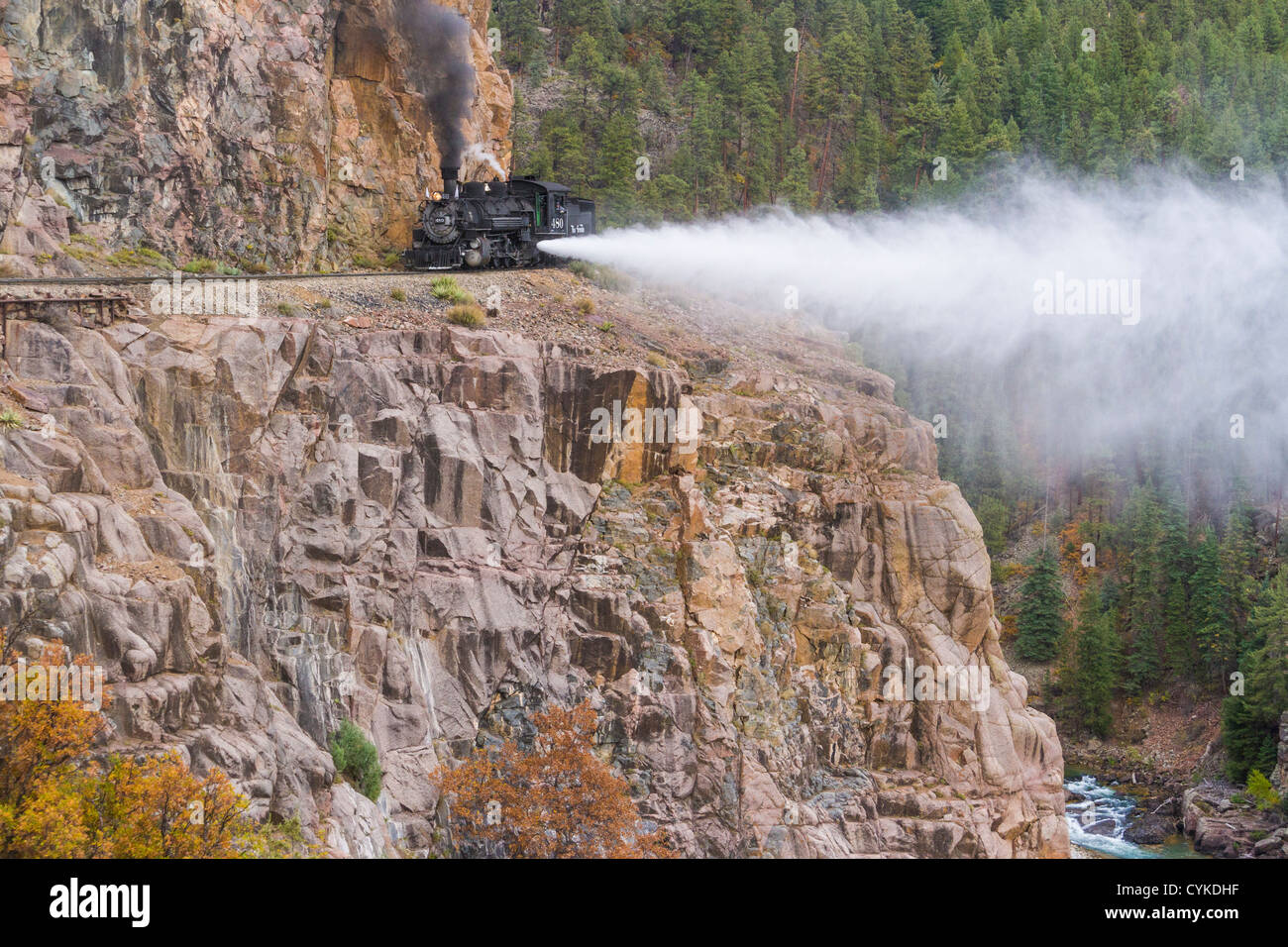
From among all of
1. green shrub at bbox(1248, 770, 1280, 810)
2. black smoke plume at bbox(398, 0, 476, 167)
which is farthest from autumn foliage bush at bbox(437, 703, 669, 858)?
green shrub at bbox(1248, 770, 1280, 810)

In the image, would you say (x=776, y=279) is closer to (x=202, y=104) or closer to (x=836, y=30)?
(x=202, y=104)

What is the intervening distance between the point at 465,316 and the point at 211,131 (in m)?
10.6

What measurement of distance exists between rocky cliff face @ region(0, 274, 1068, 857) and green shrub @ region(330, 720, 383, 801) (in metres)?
0.49

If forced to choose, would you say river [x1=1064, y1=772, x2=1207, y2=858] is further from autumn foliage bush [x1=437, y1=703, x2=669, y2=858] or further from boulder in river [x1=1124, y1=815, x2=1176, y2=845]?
autumn foliage bush [x1=437, y1=703, x2=669, y2=858]

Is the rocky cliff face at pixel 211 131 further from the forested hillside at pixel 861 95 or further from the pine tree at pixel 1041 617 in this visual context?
the pine tree at pixel 1041 617

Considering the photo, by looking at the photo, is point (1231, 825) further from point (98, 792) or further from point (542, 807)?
point (98, 792)

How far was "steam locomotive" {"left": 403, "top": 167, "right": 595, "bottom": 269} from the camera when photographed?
164 ft

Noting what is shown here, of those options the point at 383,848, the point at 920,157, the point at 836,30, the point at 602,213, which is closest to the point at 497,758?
the point at 383,848

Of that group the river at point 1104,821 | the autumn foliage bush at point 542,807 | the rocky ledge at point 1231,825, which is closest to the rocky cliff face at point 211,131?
the autumn foliage bush at point 542,807

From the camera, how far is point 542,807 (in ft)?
129

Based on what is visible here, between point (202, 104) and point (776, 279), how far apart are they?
24.0 meters

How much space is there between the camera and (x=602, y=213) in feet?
228

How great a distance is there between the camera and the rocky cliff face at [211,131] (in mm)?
42125

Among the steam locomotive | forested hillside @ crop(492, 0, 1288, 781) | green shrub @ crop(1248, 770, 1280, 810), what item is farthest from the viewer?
forested hillside @ crop(492, 0, 1288, 781)
